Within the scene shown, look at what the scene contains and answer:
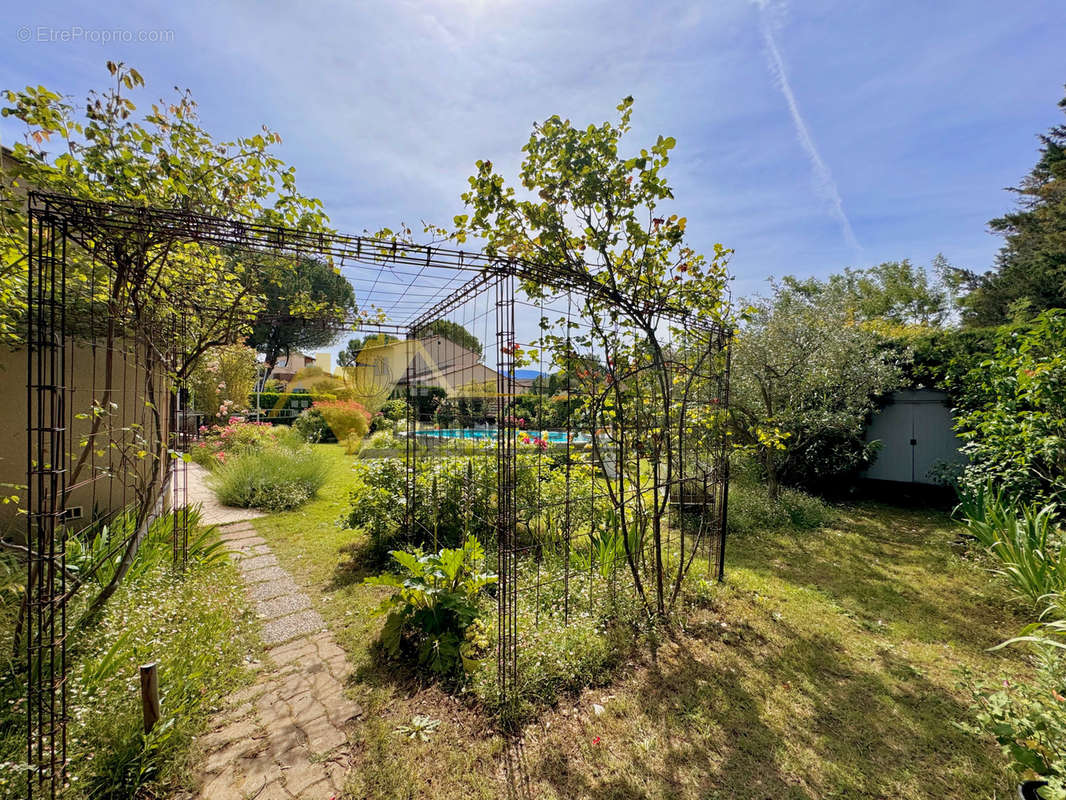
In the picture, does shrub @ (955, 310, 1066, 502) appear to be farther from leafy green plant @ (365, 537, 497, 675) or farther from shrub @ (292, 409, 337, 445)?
shrub @ (292, 409, 337, 445)

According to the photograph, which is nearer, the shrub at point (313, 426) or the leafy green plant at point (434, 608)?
the leafy green plant at point (434, 608)

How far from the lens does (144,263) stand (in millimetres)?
2430

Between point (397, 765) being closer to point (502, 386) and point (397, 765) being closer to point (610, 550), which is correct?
point (502, 386)

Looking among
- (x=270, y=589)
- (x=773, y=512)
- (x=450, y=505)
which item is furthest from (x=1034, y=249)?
(x=270, y=589)

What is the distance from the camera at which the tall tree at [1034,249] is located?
33.0 ft

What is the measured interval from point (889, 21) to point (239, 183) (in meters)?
4.75

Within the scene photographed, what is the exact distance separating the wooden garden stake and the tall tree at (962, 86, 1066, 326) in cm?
1401

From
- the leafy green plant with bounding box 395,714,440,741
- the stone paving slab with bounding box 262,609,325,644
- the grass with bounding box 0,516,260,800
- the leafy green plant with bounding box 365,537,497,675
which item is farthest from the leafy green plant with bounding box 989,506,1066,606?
the grass with bounding box 0,516,260,800

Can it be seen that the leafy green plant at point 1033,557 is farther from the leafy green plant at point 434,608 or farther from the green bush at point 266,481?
the green bush at point 266,481

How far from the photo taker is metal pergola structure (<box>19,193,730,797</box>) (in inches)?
65.1

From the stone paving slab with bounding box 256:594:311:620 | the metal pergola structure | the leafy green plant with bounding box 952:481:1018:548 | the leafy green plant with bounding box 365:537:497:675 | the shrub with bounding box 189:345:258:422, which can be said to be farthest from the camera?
the shrub with bounding box 189:345:258:422

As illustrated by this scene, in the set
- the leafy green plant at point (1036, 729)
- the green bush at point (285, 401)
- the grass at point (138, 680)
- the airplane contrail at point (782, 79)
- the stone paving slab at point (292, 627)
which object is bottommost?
the stone paving slab at point (292, 627)

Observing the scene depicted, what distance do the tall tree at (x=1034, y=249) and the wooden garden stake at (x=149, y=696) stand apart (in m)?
14.0

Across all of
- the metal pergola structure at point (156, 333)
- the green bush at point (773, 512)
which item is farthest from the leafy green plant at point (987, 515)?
the metal pergola structure at point (156, 333)
